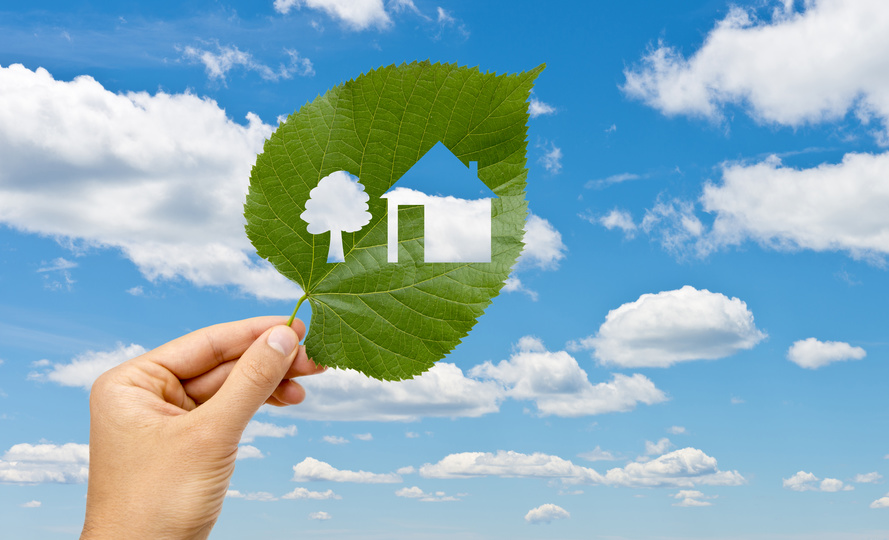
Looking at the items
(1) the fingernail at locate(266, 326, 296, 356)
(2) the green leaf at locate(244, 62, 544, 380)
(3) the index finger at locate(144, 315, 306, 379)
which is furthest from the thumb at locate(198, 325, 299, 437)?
(3) the index finger at locate(144, 315, 306, 379)

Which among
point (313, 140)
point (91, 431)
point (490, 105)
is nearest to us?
point (490, 105)

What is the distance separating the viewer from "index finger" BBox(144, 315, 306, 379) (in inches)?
194

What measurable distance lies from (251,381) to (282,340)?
0.34m

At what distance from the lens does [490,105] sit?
3.31 metres

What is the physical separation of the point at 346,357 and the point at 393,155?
1.36 meters

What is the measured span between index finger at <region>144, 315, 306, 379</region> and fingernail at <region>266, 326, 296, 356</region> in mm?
934

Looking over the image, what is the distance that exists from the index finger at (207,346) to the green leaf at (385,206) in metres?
1.38

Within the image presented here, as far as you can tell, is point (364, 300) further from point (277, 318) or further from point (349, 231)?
point (277, 318)

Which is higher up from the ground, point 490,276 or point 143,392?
point 490,276

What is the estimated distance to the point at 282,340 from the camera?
3.96 m

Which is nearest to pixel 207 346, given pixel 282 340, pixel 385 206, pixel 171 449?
pixel 171 449

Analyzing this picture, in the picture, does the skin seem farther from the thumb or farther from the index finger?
the index finger

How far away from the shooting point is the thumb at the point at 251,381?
3.87 meters

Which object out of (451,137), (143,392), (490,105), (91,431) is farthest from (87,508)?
(490,105)
